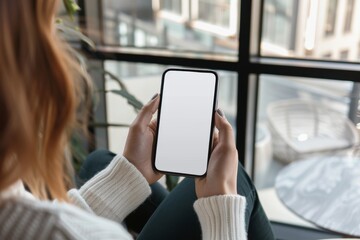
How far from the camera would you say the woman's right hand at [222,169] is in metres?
0.72

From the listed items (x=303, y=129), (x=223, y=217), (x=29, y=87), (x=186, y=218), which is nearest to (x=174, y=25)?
(x=303, y=129)

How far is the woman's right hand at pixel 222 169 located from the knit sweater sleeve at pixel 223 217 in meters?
0.02

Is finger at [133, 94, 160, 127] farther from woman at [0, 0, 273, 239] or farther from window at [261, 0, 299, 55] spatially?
window at [261, 0, 299, 55]

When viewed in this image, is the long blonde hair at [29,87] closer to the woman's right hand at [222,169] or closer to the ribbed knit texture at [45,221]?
the ribbed knit texture at [45,221]

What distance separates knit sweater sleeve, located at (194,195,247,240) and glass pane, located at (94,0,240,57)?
0.73m

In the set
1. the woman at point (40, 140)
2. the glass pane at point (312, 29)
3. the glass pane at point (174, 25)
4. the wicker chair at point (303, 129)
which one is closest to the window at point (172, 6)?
the glass pane at point (174, 25)

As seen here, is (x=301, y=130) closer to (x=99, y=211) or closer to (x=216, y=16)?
(x=216, y=16)

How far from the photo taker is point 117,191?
0.82 meters

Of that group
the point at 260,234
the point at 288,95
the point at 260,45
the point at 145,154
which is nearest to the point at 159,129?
the point at 145,154

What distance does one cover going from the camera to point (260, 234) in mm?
866

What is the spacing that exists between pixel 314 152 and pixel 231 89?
327 millimetres

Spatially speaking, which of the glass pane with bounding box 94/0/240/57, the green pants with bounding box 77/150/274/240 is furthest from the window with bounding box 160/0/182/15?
the green pants with bounding box 77/150/274/240

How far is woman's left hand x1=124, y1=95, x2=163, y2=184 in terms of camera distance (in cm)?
83

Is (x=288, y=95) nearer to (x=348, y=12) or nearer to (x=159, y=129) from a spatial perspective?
(x=348, y=12)
